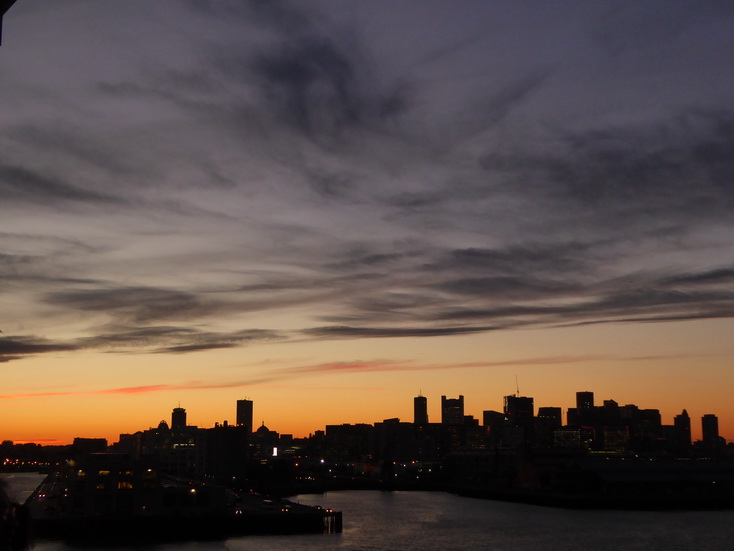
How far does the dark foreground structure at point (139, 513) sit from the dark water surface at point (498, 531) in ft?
8.58

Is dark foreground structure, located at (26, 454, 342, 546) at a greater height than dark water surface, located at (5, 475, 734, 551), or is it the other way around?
dark foreground structure, located at (26, 454, 342, 546)

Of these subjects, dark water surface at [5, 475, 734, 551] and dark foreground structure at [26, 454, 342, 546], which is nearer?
dark water surface at [5, 475, 734, 551]

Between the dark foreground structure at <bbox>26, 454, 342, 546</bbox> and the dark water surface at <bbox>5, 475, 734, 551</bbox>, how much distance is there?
2.62 meters

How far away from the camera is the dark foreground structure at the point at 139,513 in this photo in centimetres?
6531

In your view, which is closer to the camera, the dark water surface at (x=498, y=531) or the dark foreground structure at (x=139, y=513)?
the dark water surface at (x=498, y=531)

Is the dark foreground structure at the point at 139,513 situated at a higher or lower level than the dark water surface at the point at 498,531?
higher

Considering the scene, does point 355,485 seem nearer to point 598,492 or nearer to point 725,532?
point 598,492

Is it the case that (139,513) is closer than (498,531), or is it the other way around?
(139,513)

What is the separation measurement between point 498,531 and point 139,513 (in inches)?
1349

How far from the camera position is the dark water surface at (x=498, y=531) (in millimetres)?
64812

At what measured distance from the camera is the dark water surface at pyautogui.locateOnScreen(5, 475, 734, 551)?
64812 mm

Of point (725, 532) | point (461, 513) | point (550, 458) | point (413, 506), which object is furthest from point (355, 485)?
point (725, 532)

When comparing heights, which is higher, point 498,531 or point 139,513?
point 139,513

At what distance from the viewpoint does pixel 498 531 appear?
77750 mm
